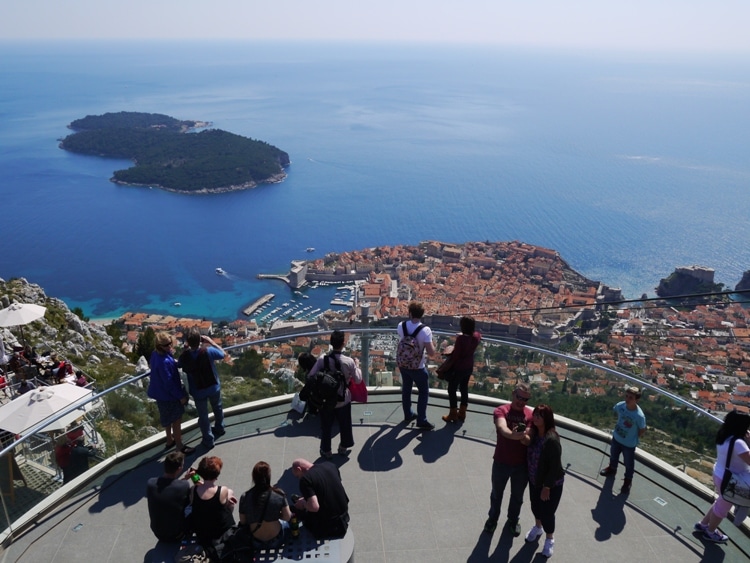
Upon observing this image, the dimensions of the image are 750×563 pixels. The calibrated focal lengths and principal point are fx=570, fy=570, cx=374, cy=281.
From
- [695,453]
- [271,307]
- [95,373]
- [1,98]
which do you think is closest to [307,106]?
[1,98]

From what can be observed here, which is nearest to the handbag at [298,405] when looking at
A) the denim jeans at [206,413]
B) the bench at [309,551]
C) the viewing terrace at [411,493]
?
the viewing terrace at [411,493]

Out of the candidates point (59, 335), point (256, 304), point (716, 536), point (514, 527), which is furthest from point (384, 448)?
point (256, 304)

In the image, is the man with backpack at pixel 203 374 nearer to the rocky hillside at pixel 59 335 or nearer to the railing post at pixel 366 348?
the railing post at pixel 366 348

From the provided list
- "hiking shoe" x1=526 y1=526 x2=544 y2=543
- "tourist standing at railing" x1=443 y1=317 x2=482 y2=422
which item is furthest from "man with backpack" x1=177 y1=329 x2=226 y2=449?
"hiking shoe" x1=526 y1=526 x2=544 y2=543

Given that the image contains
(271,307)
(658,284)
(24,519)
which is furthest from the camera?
(658,284)

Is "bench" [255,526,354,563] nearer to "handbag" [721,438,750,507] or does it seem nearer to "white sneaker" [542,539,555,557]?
"white sneaker" [542,539,555,557]

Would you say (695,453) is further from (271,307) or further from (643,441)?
(271,307)
